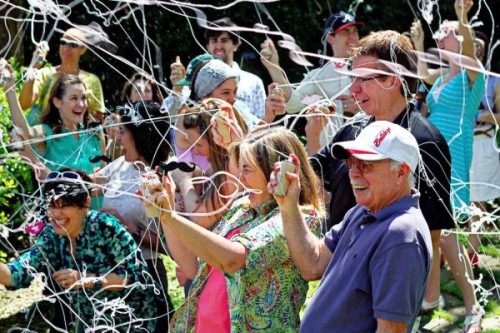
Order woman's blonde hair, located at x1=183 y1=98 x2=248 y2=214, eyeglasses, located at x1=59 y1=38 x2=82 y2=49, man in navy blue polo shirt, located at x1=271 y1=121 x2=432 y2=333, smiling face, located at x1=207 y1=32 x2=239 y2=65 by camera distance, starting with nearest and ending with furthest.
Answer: man in navy blue polo shirt, located at x1=271 y1=121 x2=432 y2=333, woman's blonde hair, located at x1=183 y1=98 x2=248 y2=214, smiling face, located at x1=207 y1=32 x2=239 y2=65, eyeglasses, located at x1=59 y1=38 x2=82 y2=49

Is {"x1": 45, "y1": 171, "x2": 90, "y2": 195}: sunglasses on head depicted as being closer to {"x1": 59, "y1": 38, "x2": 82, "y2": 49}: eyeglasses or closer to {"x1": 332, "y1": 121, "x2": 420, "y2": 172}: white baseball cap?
{"x1": 332, "y1": 121, "x2": 420, "y2": 172}: white baseball cap

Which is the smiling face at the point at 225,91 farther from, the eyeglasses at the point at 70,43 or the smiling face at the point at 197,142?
the eyeglasses at the point at 70,43

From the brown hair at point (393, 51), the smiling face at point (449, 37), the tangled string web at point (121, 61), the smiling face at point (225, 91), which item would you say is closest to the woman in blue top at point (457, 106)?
the smiling face at point (449, 37)

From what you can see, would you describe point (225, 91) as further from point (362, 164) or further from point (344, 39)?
point (362, 164)

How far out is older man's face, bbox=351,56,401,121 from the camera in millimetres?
3934

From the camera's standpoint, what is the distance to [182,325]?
158 inches

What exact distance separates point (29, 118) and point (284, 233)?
3129mm

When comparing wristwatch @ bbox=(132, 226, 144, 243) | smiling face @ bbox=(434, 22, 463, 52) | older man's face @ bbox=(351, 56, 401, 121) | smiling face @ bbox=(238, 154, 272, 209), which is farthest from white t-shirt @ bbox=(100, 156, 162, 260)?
smiling face @ bbox=(434, 22, 463, 52)

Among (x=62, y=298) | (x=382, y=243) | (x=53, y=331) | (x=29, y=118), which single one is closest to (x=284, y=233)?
(x=382, y=243)

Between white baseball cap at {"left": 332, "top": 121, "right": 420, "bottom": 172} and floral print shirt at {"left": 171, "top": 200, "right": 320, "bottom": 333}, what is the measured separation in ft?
1.76

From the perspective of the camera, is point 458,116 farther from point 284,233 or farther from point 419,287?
point 419,287

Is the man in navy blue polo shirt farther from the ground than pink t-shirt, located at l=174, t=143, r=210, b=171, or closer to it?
farther from the ground

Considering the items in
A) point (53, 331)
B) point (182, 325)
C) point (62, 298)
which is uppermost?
point (182, 325)

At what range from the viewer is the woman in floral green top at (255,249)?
356 cm
